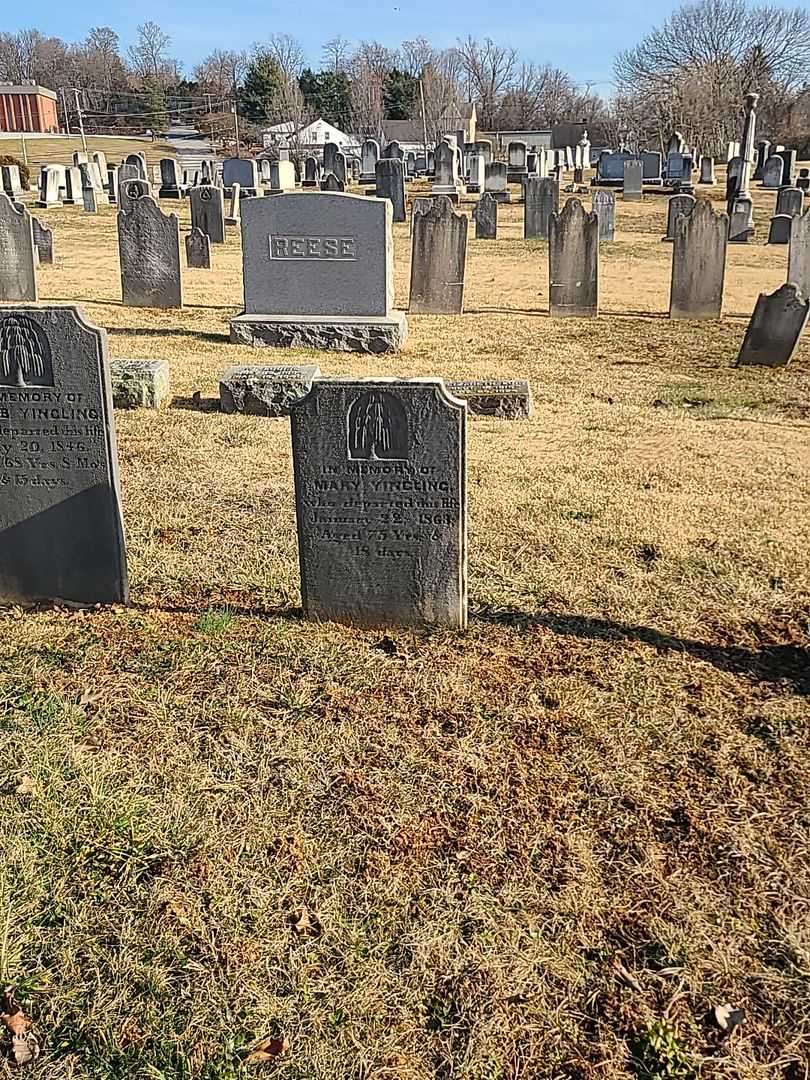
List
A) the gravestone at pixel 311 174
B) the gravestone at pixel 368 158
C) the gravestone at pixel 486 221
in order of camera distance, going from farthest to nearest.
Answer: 1. the gravestone at pixel 368 158
2. the gravestone at pixel 311 174
3. the gravestone at pixel 486 221

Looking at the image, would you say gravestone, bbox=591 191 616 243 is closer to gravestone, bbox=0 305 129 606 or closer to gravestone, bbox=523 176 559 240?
gravestone, bbox=523 176 559 240

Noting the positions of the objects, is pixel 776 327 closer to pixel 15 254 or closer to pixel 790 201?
pixel 15 254

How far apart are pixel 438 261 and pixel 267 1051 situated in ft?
39.6

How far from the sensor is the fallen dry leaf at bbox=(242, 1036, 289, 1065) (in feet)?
7.57

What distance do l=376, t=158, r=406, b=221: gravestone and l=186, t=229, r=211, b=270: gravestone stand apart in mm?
10396

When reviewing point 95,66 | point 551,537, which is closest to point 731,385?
point 551,537

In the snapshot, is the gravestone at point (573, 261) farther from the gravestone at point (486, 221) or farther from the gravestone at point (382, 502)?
the gravestone at point (486, 221)

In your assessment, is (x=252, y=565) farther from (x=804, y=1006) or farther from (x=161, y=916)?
(x=804, y=1006)

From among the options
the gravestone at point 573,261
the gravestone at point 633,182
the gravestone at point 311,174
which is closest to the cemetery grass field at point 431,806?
the gravestone at point 573,261

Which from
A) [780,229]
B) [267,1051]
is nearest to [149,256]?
[267,1051]

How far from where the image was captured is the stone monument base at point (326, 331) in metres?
10.7

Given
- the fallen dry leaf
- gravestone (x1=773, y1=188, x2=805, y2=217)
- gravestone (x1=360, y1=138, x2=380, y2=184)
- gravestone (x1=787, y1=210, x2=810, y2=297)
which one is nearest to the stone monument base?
gravestone (x1=787, y1=210, x2=810, y2=297)

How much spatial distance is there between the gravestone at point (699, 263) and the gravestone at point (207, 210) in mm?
12278

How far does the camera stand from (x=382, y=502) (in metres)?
4.25
